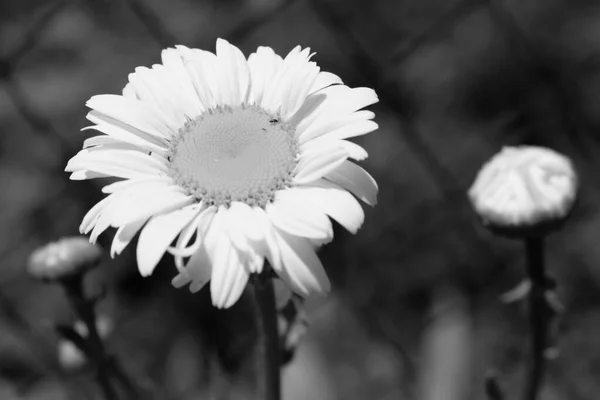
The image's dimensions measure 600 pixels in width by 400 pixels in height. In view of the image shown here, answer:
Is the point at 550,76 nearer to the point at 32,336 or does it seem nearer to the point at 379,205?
the point at 379,205

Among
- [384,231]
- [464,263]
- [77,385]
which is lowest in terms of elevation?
[464,263]

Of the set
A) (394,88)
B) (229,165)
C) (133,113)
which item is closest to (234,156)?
(229,165)

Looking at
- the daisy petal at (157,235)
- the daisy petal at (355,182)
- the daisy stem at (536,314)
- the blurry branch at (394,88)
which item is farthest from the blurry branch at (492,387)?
the blurry branch at (394,88)

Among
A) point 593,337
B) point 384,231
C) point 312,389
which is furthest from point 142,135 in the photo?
point 593,337

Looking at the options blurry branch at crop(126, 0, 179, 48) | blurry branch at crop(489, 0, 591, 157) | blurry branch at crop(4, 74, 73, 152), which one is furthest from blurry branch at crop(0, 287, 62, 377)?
blurry branch at crop(489, 0, 591, 157)

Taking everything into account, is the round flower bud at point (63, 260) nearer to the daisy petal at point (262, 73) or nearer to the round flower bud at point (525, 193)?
the daisy petal at point (262, 73)

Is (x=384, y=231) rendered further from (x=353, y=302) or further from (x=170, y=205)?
(x=170, y=205)
